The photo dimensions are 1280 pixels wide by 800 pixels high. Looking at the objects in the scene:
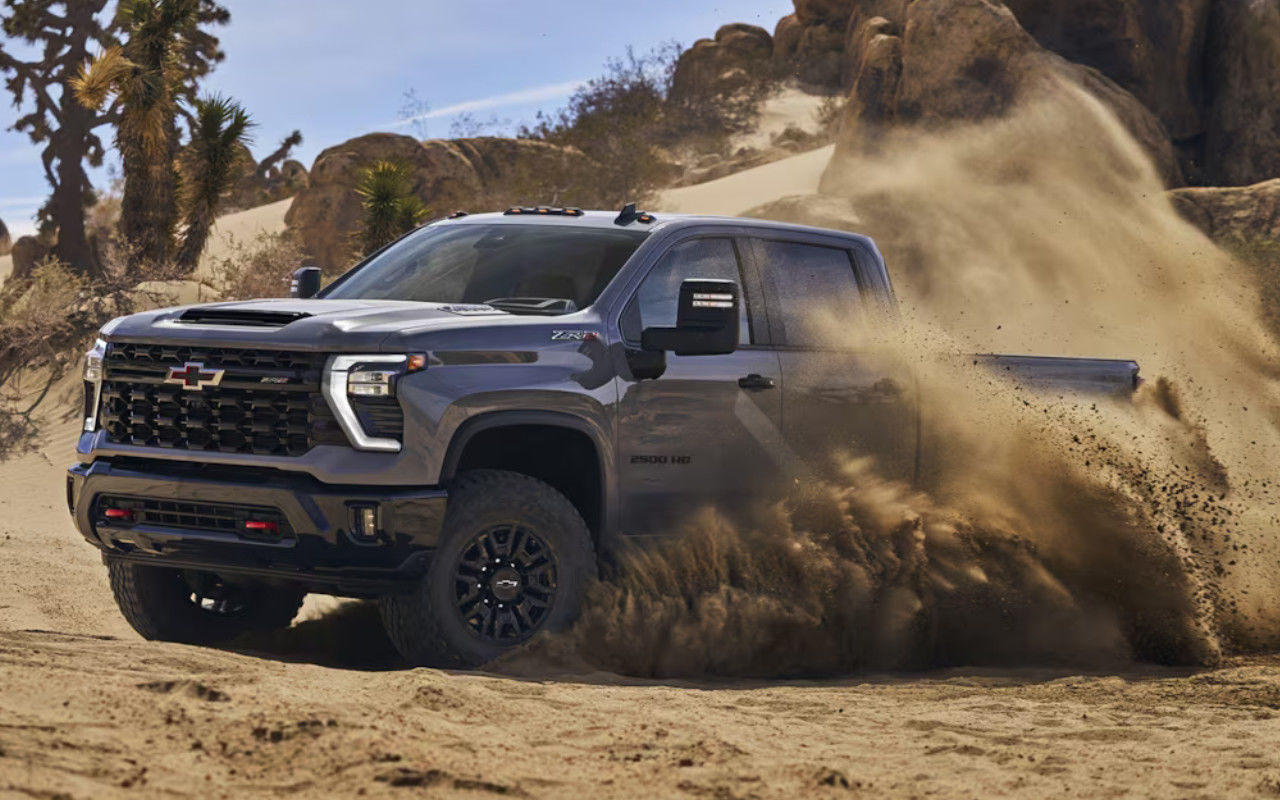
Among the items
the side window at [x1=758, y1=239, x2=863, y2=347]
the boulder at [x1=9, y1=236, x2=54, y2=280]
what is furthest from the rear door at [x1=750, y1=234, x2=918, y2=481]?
the boulder at [x1=9, y1=236, x2=54, y2=280]

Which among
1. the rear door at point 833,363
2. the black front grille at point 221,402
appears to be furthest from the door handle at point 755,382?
the black front grille at point 221,402

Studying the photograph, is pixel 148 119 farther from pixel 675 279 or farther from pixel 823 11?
pixel 823 11

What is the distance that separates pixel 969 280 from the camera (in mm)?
21578

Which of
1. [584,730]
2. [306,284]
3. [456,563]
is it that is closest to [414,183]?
[306,284]

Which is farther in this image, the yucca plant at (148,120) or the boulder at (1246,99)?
the boulder at (1246,99)

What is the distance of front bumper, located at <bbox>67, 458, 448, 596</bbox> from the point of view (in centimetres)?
618

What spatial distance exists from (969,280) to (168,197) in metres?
11.3

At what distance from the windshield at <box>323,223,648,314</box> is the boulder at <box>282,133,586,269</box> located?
65.7 feet

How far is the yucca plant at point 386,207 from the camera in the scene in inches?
839

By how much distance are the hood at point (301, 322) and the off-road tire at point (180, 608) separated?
3.82 feet

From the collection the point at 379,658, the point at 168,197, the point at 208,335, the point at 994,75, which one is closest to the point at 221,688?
the point at 208,335

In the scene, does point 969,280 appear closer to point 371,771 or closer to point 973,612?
point 973,612

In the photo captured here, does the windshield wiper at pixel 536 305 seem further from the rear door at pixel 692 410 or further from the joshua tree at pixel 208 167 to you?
the joshua tree at pixel 208 167

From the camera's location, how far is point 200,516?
6.38m
